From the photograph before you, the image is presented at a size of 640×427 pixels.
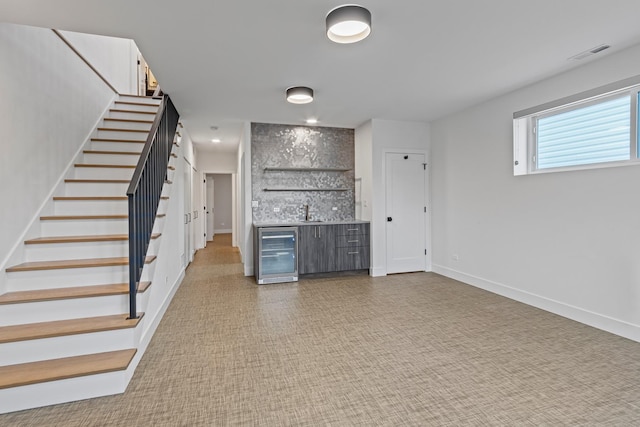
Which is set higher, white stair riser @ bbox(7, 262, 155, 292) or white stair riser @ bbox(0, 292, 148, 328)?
white stair riser @ bbox(7, 262, 155, 292)

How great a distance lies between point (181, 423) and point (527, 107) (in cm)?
469

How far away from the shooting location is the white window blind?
3.04m

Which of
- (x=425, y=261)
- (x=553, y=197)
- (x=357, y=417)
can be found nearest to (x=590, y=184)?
(x=553, y=197)

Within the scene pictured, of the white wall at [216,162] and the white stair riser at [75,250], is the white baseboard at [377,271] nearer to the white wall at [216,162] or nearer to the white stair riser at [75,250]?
the white stair riser at [75,250]

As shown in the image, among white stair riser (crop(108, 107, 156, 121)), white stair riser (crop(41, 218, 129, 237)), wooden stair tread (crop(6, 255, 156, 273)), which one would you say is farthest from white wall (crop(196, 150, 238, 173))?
wooden stair tread (crop(6, 255, 156, 273))

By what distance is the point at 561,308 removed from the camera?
3498 millimetres

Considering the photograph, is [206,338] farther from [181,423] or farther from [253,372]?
[181,423]

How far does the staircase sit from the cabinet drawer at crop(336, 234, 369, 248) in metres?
2.79

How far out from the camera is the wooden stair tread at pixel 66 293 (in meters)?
2.30

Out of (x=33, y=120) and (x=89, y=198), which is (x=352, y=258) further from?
(x=33, y=120)

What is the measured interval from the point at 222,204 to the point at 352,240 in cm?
828

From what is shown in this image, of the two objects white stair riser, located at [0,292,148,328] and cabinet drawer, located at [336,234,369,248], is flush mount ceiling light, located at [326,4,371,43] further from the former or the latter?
cabinet drawer, located at [336,234,369,248]

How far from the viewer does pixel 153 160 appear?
304 cm

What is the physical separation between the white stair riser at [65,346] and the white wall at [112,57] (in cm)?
328
